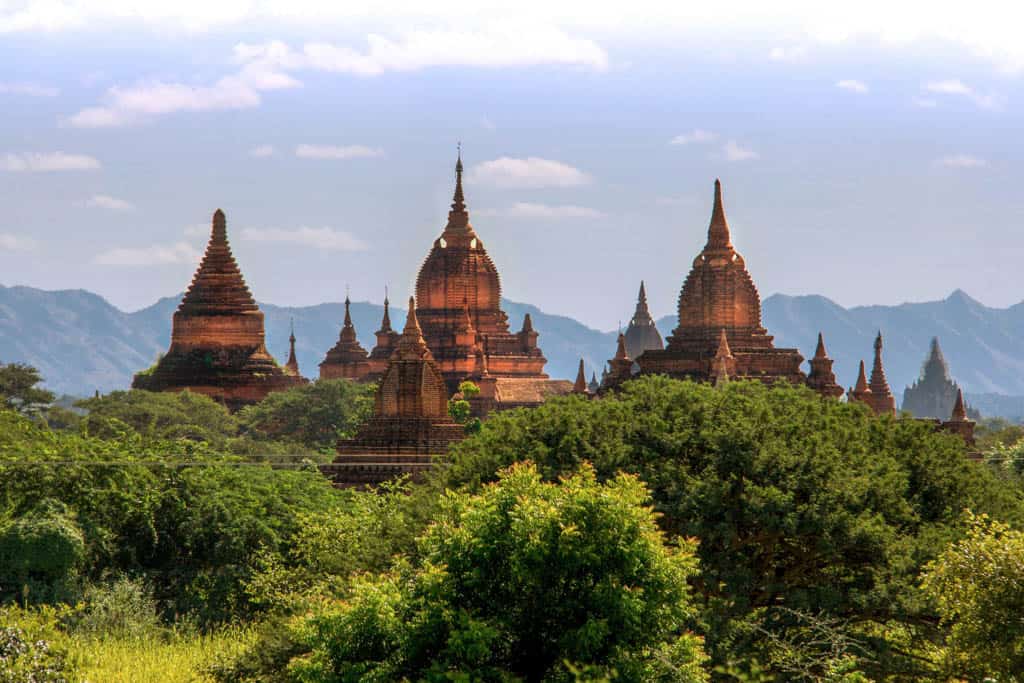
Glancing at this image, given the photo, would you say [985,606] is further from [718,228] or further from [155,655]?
[718,228]

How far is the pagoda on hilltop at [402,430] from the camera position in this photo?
60156 millimetres

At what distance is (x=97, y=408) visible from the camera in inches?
3728

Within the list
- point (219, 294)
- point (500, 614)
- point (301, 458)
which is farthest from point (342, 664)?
point (219, 294)

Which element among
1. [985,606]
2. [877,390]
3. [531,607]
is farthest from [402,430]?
[877,390]

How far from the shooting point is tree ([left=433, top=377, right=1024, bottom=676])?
117 feet

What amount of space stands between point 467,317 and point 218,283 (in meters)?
13.4

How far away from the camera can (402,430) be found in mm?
62312

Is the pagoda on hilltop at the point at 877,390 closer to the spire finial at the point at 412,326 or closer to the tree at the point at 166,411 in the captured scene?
the tree at the point at 166,411

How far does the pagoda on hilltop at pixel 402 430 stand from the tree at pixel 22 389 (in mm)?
43546

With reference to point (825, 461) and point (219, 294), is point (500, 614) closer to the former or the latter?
point (825, 461)

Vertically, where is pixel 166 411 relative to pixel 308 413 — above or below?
above

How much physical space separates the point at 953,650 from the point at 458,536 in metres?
7.86

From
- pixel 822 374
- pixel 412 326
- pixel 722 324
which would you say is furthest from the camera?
pixel 822 374

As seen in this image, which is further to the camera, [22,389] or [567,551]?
[22,389]
